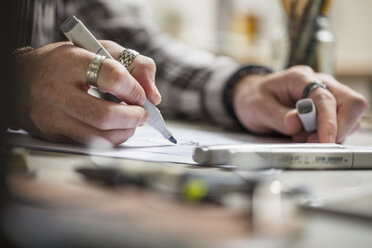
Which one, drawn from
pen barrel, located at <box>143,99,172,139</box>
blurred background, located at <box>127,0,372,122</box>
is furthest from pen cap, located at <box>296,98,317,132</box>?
blurred background, located at <box>127,0,372,122</box>

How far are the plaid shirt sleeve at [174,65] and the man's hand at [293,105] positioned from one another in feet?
0.17

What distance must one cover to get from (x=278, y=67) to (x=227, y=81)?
14 centimetres

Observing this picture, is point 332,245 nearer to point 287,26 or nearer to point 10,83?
point 10,83

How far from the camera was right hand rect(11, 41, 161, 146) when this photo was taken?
12.8 inches

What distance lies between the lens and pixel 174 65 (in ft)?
2.51

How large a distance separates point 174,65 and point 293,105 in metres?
0.31

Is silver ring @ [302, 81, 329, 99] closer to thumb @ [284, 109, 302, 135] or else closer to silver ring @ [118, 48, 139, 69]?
thumb @ [284, 109, 302, 135]

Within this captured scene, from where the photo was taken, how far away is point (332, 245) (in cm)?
16

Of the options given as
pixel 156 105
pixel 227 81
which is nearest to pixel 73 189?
pixel 156 105

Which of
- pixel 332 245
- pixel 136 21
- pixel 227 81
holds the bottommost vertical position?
pixel 332 245

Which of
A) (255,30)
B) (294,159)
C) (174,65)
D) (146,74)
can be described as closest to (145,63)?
(146,74)

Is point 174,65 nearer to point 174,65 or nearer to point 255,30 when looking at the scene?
point 174,65

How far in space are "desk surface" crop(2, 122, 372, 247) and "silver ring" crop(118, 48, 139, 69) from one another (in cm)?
15

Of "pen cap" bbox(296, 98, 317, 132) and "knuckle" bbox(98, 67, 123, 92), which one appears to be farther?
"pen cap" bbox(296, 98, 317, 132)
